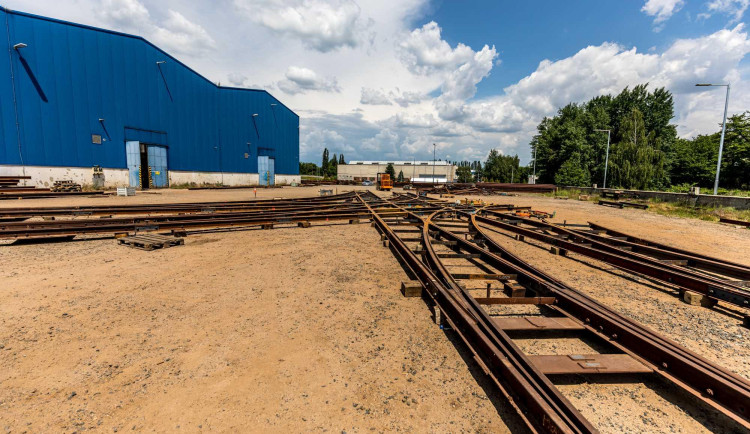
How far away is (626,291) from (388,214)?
8917 mm

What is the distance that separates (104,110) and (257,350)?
32.7 meters

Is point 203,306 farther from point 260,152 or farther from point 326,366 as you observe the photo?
point 260,152

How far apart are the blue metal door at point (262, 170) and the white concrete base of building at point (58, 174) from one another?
59.3 ft

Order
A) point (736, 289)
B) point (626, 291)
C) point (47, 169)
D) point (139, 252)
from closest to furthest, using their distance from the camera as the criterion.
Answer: point (736, 289) < point (626, 291) < point (139, 252) < point (47, 169)

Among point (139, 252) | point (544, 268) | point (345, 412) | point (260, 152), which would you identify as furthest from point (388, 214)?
point (260, 152)

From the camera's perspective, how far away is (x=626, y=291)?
17.7ft

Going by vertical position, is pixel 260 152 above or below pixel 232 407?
above

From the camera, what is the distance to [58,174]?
23375mm

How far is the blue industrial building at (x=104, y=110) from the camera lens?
21750mm

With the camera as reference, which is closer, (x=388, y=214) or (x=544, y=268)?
(x=544, y=268)

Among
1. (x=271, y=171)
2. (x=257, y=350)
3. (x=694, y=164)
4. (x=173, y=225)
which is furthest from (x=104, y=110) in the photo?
(x=694, y=164)

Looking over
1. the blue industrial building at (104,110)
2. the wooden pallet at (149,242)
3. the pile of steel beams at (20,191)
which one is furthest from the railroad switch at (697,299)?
the blue industrial building at (104,110)

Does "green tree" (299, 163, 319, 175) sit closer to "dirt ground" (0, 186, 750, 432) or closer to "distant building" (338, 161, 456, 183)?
"distant building" (338, 161, 456, 183)

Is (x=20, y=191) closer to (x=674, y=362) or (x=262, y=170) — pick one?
(x=262, y=170)
